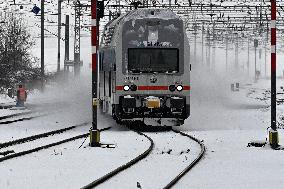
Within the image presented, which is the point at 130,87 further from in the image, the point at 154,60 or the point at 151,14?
the point at 151,14

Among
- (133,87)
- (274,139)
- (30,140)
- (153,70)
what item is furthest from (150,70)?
(274,139)

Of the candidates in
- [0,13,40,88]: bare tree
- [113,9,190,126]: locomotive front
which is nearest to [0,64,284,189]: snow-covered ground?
[113,9,190,126]: locomotive front

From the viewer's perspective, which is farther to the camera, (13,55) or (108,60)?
(13,55)

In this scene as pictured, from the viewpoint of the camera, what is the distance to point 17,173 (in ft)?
35.8

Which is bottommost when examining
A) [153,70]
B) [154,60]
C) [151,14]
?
[153,70]

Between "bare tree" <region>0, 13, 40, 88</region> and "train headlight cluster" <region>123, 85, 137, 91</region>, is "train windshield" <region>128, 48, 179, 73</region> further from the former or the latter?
"bare tree" <region>0, 13, 40, 88</region>

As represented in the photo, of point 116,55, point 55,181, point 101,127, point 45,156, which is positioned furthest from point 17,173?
point 101,127

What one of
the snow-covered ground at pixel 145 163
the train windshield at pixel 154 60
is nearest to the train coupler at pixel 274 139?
the snow-covered ground at pixel 145 163

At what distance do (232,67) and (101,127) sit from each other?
3556 inches

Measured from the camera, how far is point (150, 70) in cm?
1953

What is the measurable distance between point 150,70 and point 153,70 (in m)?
0.09

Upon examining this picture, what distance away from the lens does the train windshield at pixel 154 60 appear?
64.0 ft

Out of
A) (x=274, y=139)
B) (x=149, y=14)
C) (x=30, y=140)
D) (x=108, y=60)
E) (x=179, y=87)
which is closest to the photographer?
(x=274, y=139)

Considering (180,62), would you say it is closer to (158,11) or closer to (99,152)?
(158,11)
